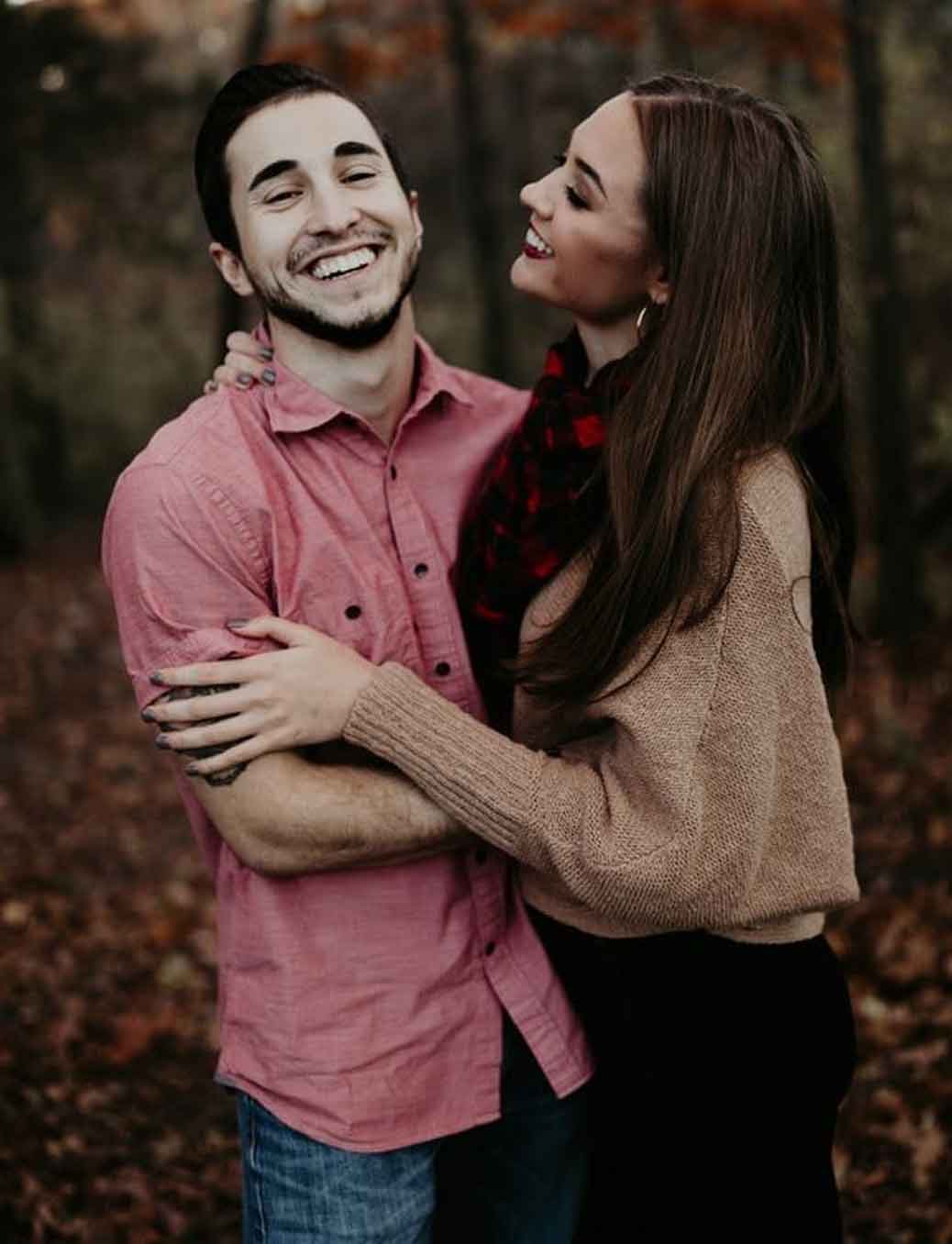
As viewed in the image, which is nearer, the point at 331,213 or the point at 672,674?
the point at 672,674

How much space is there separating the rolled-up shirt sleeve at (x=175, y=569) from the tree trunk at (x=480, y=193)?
9817 mm

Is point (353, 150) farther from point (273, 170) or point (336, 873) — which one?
point (336, 873)

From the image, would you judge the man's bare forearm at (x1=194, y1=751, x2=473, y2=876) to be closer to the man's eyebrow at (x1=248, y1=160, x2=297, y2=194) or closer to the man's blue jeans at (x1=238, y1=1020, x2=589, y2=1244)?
the man's blue jeans at (x1=238, y1=1020, x2=589, y2=1244)

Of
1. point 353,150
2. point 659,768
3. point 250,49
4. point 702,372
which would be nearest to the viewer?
point 659,768

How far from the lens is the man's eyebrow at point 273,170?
2475 millimetres

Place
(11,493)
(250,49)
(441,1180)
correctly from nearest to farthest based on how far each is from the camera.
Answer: (441,1180) → (250,49) → (11,493)

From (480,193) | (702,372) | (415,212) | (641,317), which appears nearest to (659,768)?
(702,372)

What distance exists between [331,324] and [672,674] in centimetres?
92

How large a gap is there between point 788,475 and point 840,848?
27.9 inches

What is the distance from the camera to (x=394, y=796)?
2.29 metres

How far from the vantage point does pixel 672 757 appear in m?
2.15

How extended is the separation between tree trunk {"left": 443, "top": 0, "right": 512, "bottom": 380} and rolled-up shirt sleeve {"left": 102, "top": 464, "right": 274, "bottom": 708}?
32.2 feet

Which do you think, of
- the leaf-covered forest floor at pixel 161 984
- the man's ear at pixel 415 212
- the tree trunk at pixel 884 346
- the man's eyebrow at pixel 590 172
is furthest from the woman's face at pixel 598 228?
the tree trunk at pixel 884 346

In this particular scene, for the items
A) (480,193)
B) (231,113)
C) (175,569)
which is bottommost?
(175,569)
